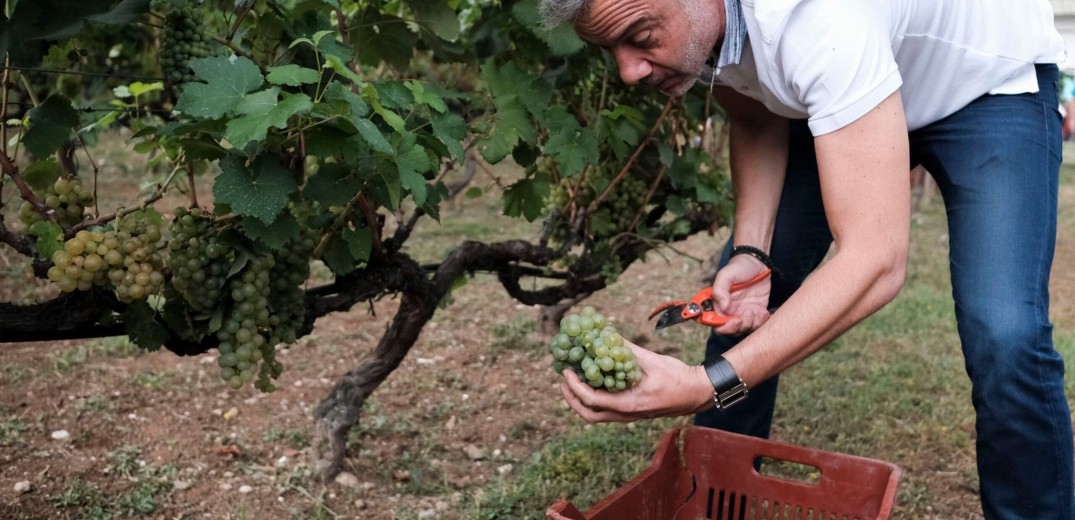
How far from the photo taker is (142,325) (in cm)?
203

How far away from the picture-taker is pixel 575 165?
2.52m

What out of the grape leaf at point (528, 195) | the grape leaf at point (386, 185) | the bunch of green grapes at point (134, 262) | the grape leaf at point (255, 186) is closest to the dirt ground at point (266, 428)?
the grape leaf at point (528, 195)

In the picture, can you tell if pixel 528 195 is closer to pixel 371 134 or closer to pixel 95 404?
pixel 371 134

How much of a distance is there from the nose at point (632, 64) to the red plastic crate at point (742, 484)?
80cm

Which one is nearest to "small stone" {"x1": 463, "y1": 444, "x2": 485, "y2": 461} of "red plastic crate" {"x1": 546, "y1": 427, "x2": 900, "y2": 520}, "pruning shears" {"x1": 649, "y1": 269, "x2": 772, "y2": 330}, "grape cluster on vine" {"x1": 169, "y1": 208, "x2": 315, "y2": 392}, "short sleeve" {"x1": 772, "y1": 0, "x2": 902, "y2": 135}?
"red plastic crate" {"x1": 546, "y1": 427, "x2": 900, "y2": 520}

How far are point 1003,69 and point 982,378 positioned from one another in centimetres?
60

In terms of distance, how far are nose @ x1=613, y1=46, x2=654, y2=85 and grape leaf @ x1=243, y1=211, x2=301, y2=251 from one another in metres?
0.70

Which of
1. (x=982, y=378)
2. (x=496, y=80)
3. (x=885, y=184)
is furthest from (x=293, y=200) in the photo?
(x=982, y=378)

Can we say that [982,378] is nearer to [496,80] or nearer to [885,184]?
[885,184]

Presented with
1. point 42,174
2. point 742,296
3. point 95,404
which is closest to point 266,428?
point 95,404

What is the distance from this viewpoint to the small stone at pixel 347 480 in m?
2.83

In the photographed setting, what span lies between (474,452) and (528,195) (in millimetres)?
909

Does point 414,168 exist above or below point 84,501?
above

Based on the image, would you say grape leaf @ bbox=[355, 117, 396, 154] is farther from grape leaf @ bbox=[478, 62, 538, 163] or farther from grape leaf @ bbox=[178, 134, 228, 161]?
grape leaf @ bbox=[478, 62, 538, 163]
